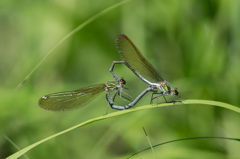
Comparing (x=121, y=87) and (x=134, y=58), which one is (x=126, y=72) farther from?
(x=134, y=58)

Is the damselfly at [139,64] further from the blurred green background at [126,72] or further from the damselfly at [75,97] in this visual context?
the blurred green background at [126,72]

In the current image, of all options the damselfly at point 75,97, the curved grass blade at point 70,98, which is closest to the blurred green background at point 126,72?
the damselfly at point 75,97

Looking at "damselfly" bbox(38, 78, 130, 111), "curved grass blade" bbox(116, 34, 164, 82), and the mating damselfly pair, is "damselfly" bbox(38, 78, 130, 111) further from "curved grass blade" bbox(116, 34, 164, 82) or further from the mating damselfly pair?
"curved grass blade" bbox(116, 34, 164, 82)

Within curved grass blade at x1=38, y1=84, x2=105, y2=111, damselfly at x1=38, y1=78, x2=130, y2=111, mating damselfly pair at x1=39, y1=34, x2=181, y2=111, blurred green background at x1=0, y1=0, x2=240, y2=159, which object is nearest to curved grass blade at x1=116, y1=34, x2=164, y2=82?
mating damselfly pair at x1=39, y1=34, x2=181, y2=111

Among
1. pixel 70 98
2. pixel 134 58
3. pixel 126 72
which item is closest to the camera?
pixel 134 58

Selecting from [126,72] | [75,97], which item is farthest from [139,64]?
[126,72]

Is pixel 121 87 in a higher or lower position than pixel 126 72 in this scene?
lower

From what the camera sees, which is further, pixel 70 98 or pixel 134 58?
pixel 70 98
